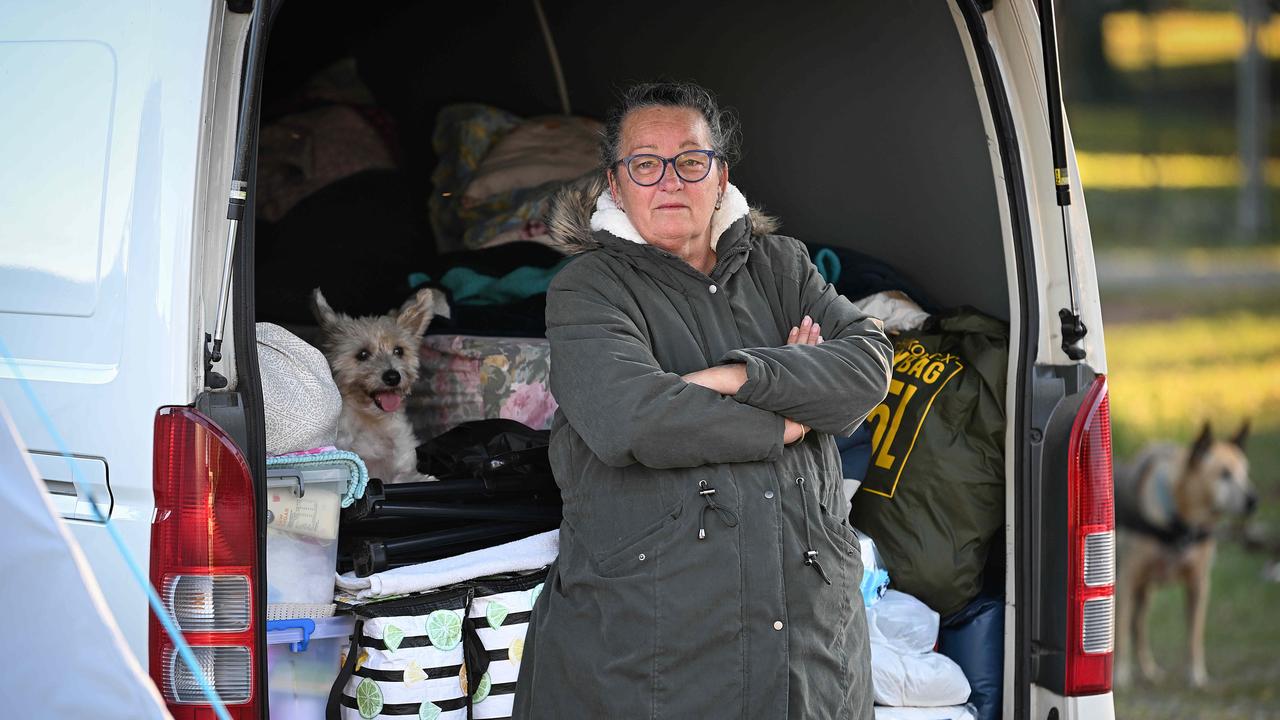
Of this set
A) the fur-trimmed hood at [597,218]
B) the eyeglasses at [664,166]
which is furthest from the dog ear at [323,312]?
the eyeglasses at [664,166]

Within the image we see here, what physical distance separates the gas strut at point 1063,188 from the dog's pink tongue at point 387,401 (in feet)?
6.25

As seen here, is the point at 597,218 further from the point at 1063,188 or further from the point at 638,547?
the point at 1063,188

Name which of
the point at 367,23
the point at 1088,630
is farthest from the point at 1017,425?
the point at 367,23

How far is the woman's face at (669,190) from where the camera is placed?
8.22ft

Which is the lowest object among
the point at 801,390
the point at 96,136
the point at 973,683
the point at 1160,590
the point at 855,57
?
the point at 1160,590

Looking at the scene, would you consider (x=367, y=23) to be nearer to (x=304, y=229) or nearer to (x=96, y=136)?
(x=304, y=229)

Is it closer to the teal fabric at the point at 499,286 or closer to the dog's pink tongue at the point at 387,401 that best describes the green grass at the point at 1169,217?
the teal fabric at the point at 499,286

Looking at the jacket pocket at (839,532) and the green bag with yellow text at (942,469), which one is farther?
the green bag with yellow text at (942,469)

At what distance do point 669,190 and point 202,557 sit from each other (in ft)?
3.72

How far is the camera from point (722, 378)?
7.56 feet

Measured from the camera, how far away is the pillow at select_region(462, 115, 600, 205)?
4.98 metres

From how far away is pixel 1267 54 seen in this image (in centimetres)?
639

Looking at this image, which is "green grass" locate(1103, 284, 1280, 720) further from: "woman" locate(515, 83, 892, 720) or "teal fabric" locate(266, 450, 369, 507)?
"teal fabric" locate(266, 450, 369, 507)

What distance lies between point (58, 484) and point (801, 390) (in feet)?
4.51
